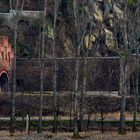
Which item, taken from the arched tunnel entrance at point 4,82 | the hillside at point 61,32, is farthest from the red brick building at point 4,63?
the hillside at point 61,32

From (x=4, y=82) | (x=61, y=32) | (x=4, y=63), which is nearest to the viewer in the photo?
(x=4, y=63)

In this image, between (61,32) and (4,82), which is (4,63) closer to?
(4,82)

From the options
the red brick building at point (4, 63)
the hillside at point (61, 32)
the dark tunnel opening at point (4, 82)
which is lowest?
the dark tunnel opening at point (4, 82)

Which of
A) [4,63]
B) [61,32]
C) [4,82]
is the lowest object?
[4,82]

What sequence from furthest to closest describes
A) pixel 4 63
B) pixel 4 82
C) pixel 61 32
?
1. pixel 61 32
2. pixel 4 82
3. pixel 4 63

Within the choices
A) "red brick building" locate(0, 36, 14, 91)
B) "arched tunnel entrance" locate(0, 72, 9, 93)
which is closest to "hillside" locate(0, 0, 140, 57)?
"red brick building" locate(0, 36, 14, 91)

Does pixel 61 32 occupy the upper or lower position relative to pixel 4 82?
upper

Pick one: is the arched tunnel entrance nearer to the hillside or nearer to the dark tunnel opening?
the dark tunnel opening

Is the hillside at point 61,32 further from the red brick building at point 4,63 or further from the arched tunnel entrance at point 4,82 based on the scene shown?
the arched tunnel entrance at point 4,82

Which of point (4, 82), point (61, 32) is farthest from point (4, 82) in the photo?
point (61, 32)

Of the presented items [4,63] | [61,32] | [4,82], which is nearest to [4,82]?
[4,82]

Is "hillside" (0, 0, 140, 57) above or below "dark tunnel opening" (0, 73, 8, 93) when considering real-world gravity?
above

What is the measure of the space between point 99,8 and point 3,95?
24655 mm

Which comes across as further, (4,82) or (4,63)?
(4,82)
